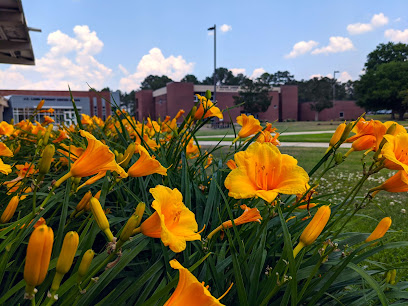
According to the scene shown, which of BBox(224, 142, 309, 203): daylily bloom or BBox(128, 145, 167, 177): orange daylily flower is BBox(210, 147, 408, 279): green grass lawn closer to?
BBox(224, 142, 309, 203): daylily bloom

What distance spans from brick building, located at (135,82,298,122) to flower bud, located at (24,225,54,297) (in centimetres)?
3774

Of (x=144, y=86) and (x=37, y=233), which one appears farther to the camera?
(x=144, y=86)

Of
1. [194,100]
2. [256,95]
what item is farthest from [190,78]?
[256,95]

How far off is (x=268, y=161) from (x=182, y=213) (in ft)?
0.81

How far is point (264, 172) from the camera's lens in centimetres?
79

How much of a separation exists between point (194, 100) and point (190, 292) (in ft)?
129

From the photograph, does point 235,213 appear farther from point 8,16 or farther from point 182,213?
point 8,16

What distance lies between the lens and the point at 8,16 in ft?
15.3

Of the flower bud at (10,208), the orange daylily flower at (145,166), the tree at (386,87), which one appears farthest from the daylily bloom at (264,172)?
the tree at (386,87)

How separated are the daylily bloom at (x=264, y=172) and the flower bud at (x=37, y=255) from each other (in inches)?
15.4

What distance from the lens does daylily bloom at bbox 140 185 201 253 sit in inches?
24.3

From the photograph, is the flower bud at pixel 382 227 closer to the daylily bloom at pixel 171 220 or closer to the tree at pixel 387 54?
the daylily bloom at pixel 171 220

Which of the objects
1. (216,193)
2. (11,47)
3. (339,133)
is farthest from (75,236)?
(11,47)

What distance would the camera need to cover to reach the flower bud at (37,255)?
479 mm
